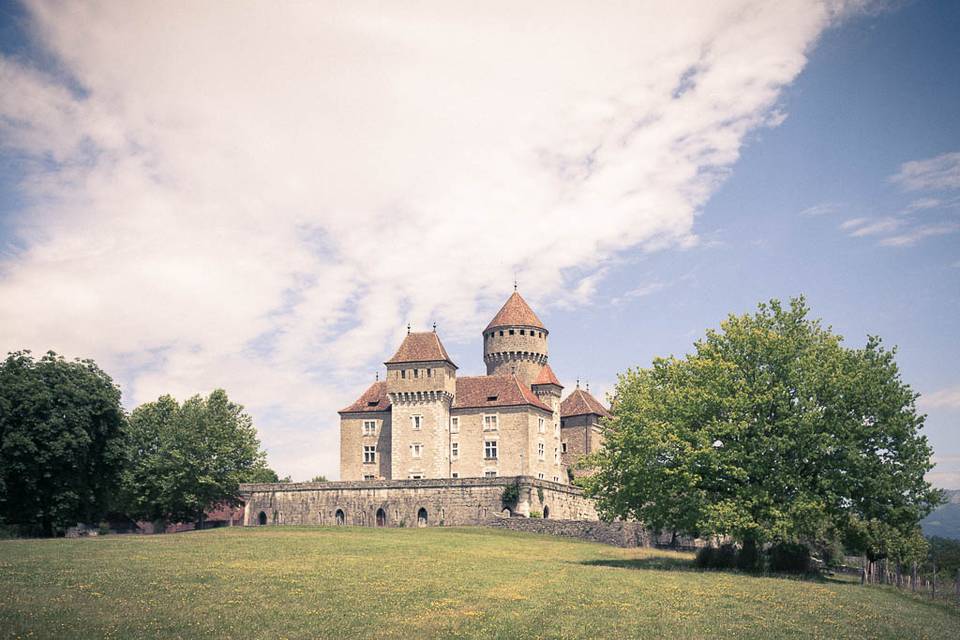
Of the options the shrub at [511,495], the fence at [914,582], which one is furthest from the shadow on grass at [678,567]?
the shrub at [511,495]

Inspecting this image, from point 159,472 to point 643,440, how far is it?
1986 inches

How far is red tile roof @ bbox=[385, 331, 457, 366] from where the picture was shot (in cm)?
8838

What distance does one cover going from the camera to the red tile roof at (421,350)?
290 ft

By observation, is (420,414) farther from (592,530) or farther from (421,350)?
(592,530)

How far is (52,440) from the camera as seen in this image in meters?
59.7

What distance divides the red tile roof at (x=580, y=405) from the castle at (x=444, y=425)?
3.13 metres

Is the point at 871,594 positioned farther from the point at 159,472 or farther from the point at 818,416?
the point at 159,472

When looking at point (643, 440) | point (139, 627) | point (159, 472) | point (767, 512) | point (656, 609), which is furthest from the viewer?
point (159, 472)

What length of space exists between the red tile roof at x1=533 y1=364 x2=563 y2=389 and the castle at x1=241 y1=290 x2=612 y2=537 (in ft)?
0.37

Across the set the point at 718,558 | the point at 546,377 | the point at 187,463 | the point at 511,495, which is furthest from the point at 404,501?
the point at 718,558

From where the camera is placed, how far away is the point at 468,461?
88.3 metres

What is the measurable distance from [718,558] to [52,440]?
4465 centimetres

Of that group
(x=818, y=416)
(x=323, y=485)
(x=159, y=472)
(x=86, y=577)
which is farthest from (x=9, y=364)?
(x=818, y=416)

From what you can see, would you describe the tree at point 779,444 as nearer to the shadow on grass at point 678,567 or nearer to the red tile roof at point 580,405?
the shadow on grass at point 678,567
